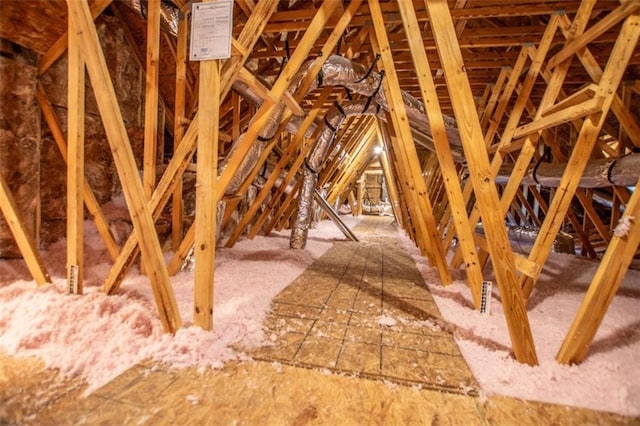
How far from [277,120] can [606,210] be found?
294 inches

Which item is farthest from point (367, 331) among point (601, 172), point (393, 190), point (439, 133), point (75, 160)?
point (393, 190)

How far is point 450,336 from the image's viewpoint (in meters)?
1.56

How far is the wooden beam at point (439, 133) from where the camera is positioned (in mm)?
1750

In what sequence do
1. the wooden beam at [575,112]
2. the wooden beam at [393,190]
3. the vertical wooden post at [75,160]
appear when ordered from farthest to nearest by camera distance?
the wooden beam at [393,190]
the vertical wooden post at [75,160]
the wooden beam at [575,112]

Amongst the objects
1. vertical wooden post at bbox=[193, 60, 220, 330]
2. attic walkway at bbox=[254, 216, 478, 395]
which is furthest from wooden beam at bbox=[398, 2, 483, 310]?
vertical wooden post at bbox=[193, 60, 220, 330]

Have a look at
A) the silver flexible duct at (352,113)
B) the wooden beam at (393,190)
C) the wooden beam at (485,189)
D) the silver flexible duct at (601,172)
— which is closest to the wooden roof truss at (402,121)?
the wooden beam at (485,189)

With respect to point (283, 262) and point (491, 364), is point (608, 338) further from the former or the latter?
point (283, 262)

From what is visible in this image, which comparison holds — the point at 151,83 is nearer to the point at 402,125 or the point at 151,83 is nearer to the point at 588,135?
the point at 402,125

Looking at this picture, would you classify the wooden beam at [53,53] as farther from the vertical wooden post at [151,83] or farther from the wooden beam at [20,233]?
the wooden beam at [20,233]

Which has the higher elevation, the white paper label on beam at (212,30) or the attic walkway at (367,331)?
the white paper label on beam at (212,30)

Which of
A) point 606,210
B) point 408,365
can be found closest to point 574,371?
point 408,365

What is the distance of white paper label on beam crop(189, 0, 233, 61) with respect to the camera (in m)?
1.27

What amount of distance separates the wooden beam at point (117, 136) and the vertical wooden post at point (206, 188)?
19 centimetres

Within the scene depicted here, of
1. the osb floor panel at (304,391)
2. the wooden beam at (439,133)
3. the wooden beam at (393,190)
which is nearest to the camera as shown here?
the osb floor panel at (304,391)
